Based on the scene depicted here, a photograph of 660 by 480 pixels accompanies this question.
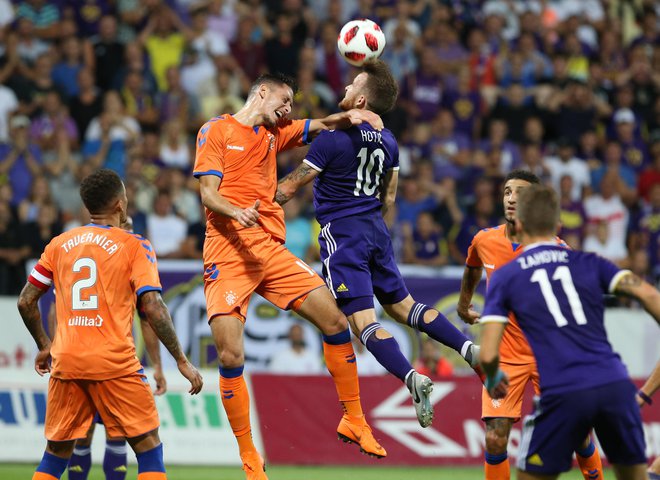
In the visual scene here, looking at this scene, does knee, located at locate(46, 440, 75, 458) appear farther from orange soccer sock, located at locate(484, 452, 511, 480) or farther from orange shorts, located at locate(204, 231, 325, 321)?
orange soccer sock, located at locate(484, 452, 511, 480)

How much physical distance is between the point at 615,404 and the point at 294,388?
7.38 metres

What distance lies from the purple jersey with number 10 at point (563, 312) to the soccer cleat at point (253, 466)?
2852mm

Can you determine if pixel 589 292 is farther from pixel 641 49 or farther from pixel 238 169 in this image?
pixel 641 49

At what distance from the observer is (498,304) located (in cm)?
659

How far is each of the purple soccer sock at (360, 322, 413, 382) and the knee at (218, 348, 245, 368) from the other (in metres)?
1.05

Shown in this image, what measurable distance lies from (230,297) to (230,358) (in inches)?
19.4

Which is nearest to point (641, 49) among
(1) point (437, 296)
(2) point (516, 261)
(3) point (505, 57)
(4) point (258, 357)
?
(3) point (505, 57)

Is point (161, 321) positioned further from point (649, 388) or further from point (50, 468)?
point (649, 388)

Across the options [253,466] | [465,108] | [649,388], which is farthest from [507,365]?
[465,108]

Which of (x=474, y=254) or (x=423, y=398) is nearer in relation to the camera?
(x=423, y=398)

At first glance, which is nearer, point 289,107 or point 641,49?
point 289,107

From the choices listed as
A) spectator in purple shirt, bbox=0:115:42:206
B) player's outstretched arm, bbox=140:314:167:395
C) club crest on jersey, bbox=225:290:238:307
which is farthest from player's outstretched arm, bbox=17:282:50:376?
spectator in purple shirt, bbox=0:115:42:206

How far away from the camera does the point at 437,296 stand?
1432 cm

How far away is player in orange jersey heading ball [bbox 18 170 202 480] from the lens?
7.61 metres
